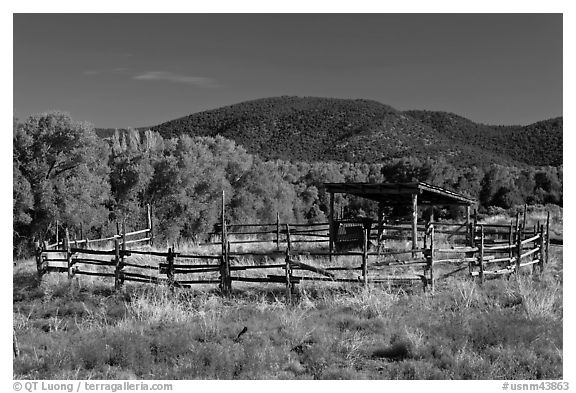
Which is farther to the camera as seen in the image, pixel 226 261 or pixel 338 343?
pixel 226 261

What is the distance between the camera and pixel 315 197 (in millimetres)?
55781

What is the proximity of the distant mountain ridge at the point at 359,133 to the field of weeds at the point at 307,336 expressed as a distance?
61723 mm

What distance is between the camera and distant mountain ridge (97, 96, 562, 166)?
72.2 m

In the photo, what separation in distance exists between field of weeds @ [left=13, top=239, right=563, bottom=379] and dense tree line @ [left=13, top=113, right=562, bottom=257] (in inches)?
764

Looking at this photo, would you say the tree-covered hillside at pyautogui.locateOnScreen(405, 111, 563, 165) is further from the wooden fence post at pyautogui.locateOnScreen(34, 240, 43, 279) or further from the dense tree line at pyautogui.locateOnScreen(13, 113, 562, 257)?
the wooden fence post at pyautogui.locateOnScreen(34, 240, 43, 279)

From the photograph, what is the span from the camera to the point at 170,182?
125 ft

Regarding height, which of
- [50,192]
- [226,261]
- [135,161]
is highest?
[135,161]

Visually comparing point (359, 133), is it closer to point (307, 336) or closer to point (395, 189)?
point (395, 189)

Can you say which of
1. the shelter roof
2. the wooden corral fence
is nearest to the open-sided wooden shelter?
the shelter roof

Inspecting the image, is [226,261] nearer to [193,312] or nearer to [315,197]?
[193,312]

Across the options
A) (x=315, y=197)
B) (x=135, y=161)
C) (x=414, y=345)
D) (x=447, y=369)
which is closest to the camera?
(x=447, y=369)
